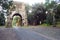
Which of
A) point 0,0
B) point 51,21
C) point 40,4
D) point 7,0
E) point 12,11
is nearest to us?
point 0,0

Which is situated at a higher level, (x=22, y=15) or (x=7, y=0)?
(x=7, y=0)

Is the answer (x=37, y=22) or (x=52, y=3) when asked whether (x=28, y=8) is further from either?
(x=52, y=3)

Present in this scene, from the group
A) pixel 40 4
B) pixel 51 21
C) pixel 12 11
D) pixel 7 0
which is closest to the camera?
pixel 7 0

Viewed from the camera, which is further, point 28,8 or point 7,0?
point 28,8

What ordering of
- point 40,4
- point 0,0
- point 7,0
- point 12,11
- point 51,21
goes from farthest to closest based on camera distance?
point 40,4, point 12,11, point 51,21, point 7,0, point 0,0

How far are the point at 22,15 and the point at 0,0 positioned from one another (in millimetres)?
34445

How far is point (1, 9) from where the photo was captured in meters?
31.2

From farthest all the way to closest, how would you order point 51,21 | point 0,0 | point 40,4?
point 40,4 < point 51,21 < point 0,0

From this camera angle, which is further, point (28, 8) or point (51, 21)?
point (28, 8)

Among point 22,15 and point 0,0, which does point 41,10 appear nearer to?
point 22,15

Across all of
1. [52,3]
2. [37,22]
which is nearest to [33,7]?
[37,22]

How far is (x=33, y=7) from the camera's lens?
230 feet

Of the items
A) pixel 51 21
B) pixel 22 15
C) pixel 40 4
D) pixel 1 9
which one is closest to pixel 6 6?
pixel 1 9

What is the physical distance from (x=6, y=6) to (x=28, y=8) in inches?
1529
